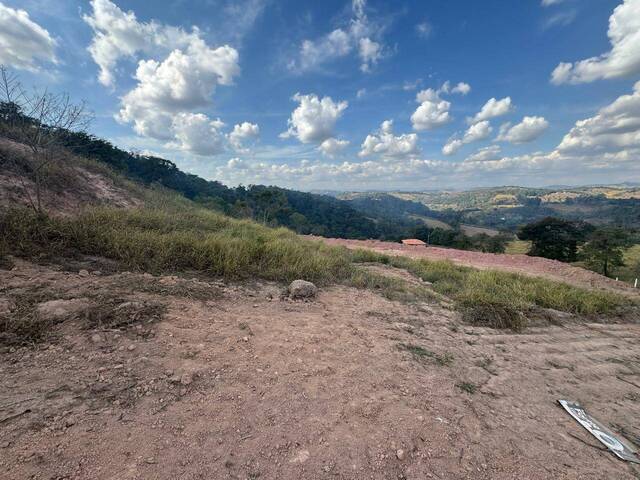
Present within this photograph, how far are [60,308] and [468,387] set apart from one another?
4297 mm

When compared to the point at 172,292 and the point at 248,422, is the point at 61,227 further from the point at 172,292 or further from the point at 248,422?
the point at 248,422

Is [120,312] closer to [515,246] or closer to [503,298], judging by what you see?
[503,298]

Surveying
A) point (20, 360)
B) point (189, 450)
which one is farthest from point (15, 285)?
point (189, 450)

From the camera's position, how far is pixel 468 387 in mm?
2871

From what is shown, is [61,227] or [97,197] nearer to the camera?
[61,227]

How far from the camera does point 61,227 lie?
4777mm

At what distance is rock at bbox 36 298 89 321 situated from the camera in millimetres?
2793

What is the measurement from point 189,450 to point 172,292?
7.80 feet

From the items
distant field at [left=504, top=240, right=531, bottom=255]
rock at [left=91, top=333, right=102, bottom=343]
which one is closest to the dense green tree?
distant field at [left=504, top=240, right=531, bottom=255]

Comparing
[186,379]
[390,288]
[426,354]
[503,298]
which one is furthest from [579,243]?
[186,379]

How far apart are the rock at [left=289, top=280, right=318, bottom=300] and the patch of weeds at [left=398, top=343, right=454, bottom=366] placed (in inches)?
67.8

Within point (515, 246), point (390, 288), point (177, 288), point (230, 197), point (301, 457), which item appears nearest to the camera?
point (301, 457)

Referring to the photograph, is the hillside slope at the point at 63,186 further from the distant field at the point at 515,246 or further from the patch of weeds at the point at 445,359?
the distant field at the point at 515,246

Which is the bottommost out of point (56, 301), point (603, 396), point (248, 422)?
point (603, 396)
